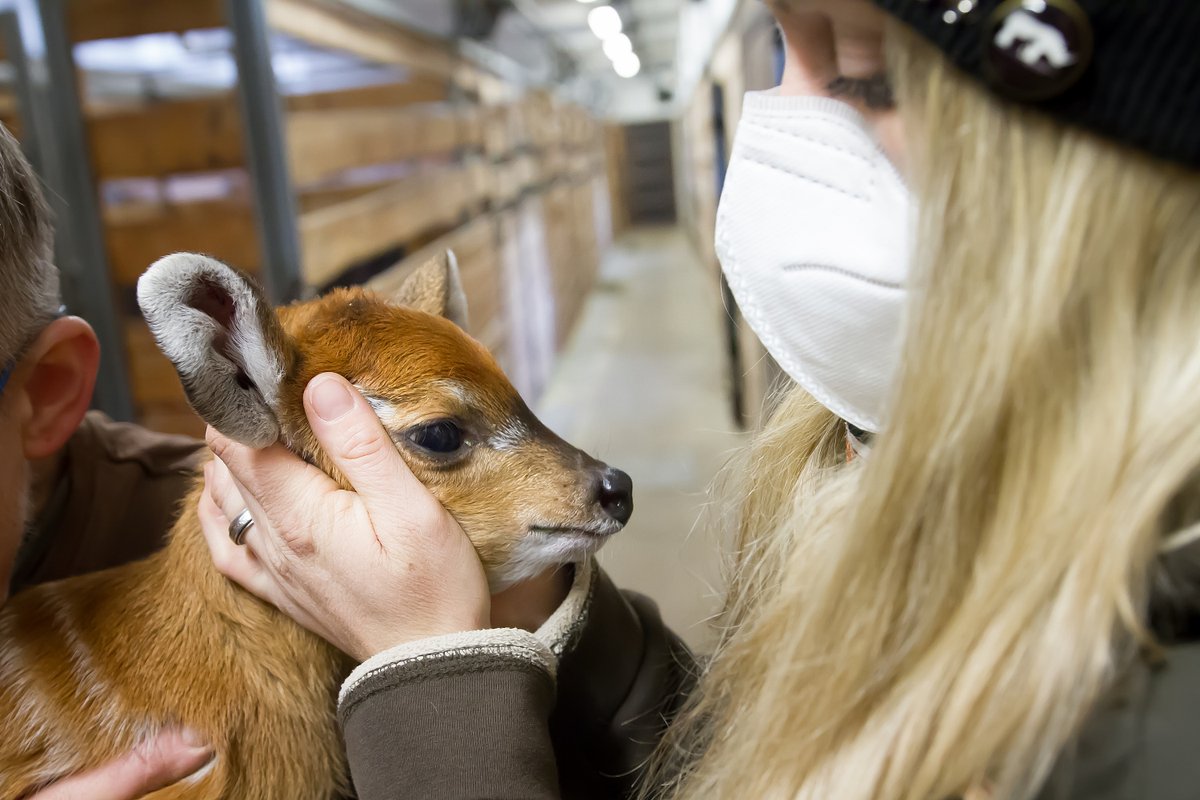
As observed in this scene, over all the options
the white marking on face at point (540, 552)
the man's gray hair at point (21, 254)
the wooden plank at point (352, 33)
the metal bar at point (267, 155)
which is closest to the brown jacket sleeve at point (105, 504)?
the man's gray hair at point (21, 254)

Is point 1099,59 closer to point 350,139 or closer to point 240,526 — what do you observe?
point 240,526

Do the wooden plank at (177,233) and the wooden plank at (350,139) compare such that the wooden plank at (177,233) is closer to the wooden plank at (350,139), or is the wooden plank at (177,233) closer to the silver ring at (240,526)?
the wooden plank at (350,139)

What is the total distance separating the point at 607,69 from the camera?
1844cm

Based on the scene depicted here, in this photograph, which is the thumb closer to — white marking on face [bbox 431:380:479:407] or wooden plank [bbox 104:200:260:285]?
white marking on face [bbox 431:380:479:407]

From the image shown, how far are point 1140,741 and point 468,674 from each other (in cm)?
55

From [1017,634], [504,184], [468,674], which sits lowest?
[504,184]

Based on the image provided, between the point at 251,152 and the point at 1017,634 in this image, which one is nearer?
the point at 1017,634

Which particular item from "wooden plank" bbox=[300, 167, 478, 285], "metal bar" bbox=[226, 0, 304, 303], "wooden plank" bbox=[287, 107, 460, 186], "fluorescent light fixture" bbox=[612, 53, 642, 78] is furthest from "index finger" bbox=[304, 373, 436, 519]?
"fluorescent light fixture" bbox=[612, 53, 642, 78]

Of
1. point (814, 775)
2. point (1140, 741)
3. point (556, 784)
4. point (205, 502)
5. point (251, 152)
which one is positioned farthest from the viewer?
point (251, 152)

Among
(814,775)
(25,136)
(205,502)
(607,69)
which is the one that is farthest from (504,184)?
Answer: (607,69)

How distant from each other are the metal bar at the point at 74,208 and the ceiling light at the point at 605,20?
22.6 feet

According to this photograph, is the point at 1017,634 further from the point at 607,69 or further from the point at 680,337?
the point at 607,69

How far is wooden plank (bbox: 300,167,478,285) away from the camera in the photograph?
2639mm

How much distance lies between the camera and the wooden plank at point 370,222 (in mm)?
2639
